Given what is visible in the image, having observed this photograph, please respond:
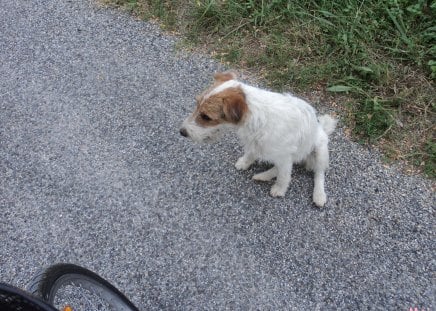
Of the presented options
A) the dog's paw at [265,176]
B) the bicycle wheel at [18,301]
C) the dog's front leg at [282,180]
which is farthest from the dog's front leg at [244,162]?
the bicycle wheel at [18,301]

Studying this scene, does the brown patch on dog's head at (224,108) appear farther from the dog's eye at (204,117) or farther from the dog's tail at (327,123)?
the dog's tail at (327,123)

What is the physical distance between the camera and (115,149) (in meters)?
3.97

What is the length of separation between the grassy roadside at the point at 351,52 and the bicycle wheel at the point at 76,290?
271 cm

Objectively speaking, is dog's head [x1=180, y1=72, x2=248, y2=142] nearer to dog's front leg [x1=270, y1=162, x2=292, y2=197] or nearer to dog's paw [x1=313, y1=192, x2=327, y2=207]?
dog's front leg [x1=270, y1=162, x2=292, y2=197]

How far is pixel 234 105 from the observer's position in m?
2.77

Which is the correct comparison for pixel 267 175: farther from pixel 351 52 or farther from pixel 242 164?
pixel 351 52

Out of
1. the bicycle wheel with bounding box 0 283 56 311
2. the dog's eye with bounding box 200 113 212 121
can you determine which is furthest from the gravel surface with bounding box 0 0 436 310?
the bicycle wheel with bounding box 0 283 56 311

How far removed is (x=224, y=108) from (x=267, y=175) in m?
1.03

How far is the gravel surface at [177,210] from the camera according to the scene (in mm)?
3004

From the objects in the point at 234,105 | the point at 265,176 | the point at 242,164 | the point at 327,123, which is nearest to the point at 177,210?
the point at 242,164

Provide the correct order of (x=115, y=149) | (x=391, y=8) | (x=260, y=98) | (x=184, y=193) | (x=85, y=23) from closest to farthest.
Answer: (x=260, y=98) < (x=184, y=193) < (x=115, y=149) < (x=391, y=8) < (x=85, y=23)

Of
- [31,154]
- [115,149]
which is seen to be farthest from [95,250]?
[31,154]

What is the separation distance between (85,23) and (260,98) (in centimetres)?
345

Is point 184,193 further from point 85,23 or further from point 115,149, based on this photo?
point 85,23
